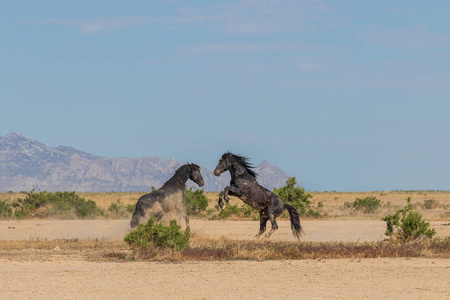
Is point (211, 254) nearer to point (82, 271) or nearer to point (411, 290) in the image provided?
point (82, 271)

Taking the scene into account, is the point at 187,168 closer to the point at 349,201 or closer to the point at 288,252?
the point at 288,252

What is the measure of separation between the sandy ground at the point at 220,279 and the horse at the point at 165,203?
8.25ft

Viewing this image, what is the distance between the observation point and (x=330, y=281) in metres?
12.3

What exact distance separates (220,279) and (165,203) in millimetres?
6995

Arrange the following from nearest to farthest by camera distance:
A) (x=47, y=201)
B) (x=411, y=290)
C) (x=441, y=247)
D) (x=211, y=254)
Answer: (x=411, y=290)
(x=211, y=254)
(x=441, y=247)
(x=47, y=201)

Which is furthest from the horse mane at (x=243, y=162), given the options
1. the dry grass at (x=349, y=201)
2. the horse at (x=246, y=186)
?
the dry grass at (x=349, y=201)

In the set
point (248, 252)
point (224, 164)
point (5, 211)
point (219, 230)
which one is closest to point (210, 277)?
point (248, 252)

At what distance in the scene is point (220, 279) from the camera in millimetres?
12555

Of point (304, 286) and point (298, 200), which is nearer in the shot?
point (304, 286)

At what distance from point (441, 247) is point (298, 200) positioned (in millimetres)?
18941

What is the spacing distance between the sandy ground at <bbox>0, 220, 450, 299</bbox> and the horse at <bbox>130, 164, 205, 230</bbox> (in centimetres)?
251

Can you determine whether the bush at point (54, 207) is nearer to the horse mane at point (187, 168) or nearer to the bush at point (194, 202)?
the bush at point (194, 202)

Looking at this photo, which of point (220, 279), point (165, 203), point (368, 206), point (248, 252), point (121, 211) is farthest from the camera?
point (368, 206)

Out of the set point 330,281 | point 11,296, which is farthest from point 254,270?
point 11,296
